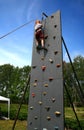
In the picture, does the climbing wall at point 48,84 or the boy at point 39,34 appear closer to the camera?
the climbing wall at point 48,84

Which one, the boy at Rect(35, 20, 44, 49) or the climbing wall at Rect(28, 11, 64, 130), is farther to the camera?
the boy at Rect(35, 20, 44, 49)

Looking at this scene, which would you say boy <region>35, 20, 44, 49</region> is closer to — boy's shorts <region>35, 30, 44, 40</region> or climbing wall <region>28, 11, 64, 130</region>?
boy's shorts <region>35, 30, 44, 40</region>

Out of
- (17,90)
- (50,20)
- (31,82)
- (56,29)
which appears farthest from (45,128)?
(17,90)

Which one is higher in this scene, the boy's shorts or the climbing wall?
the boy's shorts

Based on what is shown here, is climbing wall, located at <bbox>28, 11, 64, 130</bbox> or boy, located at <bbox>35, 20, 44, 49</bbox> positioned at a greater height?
boy, located at <bbox>35, 20, 44, 49</bbox>

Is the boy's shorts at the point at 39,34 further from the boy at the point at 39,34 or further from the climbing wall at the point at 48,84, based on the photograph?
the climbing wall at the point at 48,84

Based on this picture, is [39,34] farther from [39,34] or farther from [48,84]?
[48,84]

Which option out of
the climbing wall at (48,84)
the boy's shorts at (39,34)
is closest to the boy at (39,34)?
the boy's shorts at (39,34)

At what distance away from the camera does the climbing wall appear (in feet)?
17.1

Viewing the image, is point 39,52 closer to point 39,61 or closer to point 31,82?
point 39,61

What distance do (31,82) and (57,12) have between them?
254 centimetres

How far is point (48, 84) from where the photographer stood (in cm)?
565

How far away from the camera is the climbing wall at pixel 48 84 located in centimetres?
522

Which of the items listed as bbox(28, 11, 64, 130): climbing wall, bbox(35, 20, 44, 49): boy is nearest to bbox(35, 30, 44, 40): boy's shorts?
bbox(35, 20, 44, 49): boy
